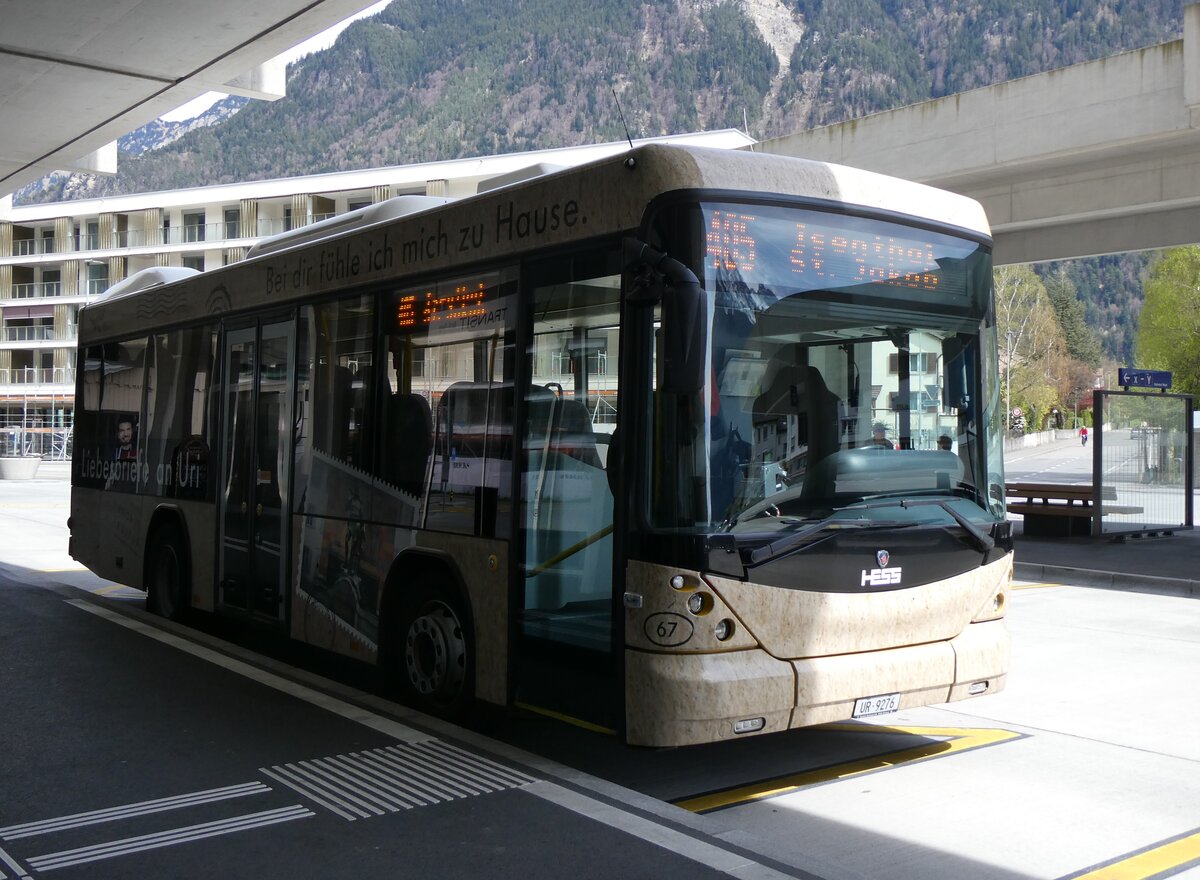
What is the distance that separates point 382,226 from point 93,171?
49.7 feet

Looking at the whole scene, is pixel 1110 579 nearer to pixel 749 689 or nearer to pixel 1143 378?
pixel 1143 378

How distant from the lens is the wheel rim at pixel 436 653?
714cm

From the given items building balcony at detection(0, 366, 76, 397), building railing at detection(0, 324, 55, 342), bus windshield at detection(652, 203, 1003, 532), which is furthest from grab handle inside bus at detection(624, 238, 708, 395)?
building railing at detection(0, 324, 55, 342)

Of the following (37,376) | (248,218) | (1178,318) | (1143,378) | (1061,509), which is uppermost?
(248,218)

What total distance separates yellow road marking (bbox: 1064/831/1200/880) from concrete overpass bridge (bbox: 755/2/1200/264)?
13.3 m

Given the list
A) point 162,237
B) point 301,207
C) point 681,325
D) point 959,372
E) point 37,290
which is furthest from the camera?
point 37,290

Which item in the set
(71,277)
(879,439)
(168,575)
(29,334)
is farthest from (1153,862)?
(29,334)

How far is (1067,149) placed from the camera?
18203mm

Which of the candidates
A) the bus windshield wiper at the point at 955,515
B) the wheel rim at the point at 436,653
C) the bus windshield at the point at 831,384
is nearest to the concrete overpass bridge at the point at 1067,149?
the bus windshield at the point at 831,384

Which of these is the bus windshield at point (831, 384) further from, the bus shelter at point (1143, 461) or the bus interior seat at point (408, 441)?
the bus shelter at point (1143, 461)

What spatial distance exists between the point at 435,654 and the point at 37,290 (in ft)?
268

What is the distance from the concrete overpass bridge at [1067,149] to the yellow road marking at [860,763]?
11959 millimetres

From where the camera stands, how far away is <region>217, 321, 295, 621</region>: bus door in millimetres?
9062

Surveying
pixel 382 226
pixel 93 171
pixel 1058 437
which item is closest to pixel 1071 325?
pixel 1058 437
